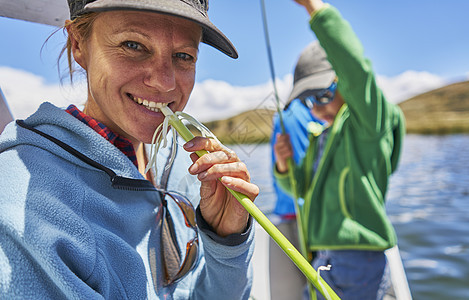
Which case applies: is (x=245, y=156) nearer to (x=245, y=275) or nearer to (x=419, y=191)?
(x=245, y=275)

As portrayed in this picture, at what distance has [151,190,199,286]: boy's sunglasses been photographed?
39.4 inches

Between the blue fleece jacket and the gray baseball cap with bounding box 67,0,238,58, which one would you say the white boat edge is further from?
the gray baseball cap with bounding box 67,0,238,58

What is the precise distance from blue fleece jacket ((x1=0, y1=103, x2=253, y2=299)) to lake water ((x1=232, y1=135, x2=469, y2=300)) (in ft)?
1.10

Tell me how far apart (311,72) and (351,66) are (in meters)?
0.60

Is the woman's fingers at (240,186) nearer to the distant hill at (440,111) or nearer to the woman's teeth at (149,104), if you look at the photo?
the woman's teeth at (149,104)

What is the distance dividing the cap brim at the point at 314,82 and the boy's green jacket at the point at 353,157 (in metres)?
0.22

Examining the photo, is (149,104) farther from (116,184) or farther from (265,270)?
(265,270)

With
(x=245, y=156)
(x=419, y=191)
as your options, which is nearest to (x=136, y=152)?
(x=245, y=156)

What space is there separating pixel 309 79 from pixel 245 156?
4.45 feet

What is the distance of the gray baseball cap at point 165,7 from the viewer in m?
0.70

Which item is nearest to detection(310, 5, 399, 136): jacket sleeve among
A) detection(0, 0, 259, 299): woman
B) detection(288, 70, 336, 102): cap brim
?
detection(288, 70, 336, 102): cap brim

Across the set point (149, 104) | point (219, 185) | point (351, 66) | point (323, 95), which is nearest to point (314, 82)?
point (323, 95)

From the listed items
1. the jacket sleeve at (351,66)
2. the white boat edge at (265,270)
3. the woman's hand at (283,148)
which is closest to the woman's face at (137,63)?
the jacket sleeve at (351,66)

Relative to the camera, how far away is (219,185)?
98cm
